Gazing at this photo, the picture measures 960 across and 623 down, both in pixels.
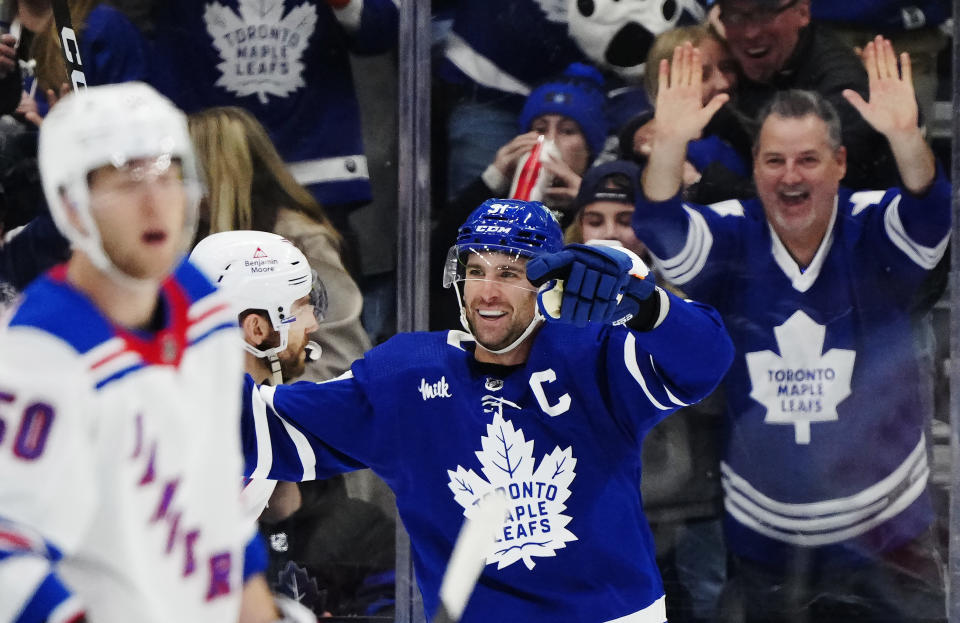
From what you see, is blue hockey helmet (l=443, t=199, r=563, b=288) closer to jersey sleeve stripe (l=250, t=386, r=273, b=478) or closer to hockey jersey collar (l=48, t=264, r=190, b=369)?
jersey sleeve stripe (l=250, t=386, r=273, b=478)

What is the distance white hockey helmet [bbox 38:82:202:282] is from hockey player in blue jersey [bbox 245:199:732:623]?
1180mm

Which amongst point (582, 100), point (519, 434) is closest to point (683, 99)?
point (582, 100)

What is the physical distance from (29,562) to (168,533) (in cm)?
12

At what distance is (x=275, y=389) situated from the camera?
2166 millimetres

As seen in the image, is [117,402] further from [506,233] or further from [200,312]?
[506,233]

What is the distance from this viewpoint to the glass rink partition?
3.83 m

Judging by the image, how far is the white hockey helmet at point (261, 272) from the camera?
2.10 metres

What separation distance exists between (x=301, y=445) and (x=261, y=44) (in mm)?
2160

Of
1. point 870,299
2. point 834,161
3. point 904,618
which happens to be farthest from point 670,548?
point 834,161

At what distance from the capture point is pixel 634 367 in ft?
7.33

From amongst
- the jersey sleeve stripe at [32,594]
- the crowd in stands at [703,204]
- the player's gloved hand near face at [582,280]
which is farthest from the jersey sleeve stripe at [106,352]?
the crowd in stands at [703,204]

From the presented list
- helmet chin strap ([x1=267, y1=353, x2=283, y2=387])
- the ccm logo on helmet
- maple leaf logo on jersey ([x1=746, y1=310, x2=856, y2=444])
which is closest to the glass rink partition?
maple leaf logo on jersey ([x1=746, y1=310, x2=856, y2=444])

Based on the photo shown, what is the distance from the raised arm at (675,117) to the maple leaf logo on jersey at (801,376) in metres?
0.60

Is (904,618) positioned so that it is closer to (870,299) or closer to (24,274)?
(870,299)
